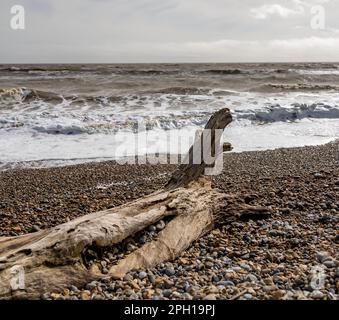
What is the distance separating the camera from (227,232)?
15.9ft

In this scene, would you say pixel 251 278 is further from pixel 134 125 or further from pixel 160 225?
pixel 134 125

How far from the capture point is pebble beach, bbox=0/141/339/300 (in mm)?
3498

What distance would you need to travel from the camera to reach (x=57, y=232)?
377 centimetres

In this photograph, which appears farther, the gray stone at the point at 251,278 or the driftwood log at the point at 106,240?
the gray stone at the point at 251,278

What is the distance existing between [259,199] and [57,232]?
128 inches

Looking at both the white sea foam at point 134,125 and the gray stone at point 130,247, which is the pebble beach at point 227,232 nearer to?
the gray stone at point 130,247

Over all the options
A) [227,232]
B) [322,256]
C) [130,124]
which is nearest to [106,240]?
[227,232]

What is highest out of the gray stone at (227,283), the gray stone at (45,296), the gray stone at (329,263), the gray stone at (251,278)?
the gray stone at (329,263)

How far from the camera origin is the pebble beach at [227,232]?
11.5 feet

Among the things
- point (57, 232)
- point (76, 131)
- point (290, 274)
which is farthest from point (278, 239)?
point (76, 131)

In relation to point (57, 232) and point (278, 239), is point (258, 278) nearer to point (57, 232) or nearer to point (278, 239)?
point (278, 239)

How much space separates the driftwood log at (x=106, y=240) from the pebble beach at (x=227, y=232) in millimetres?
101

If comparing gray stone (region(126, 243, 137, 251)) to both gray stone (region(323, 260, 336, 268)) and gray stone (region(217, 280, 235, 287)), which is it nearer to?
gray stone (region(217, 280, 235, 287))

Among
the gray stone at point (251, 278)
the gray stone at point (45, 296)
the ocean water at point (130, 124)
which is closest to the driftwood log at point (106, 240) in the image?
the gray stone at point (45, 296)
